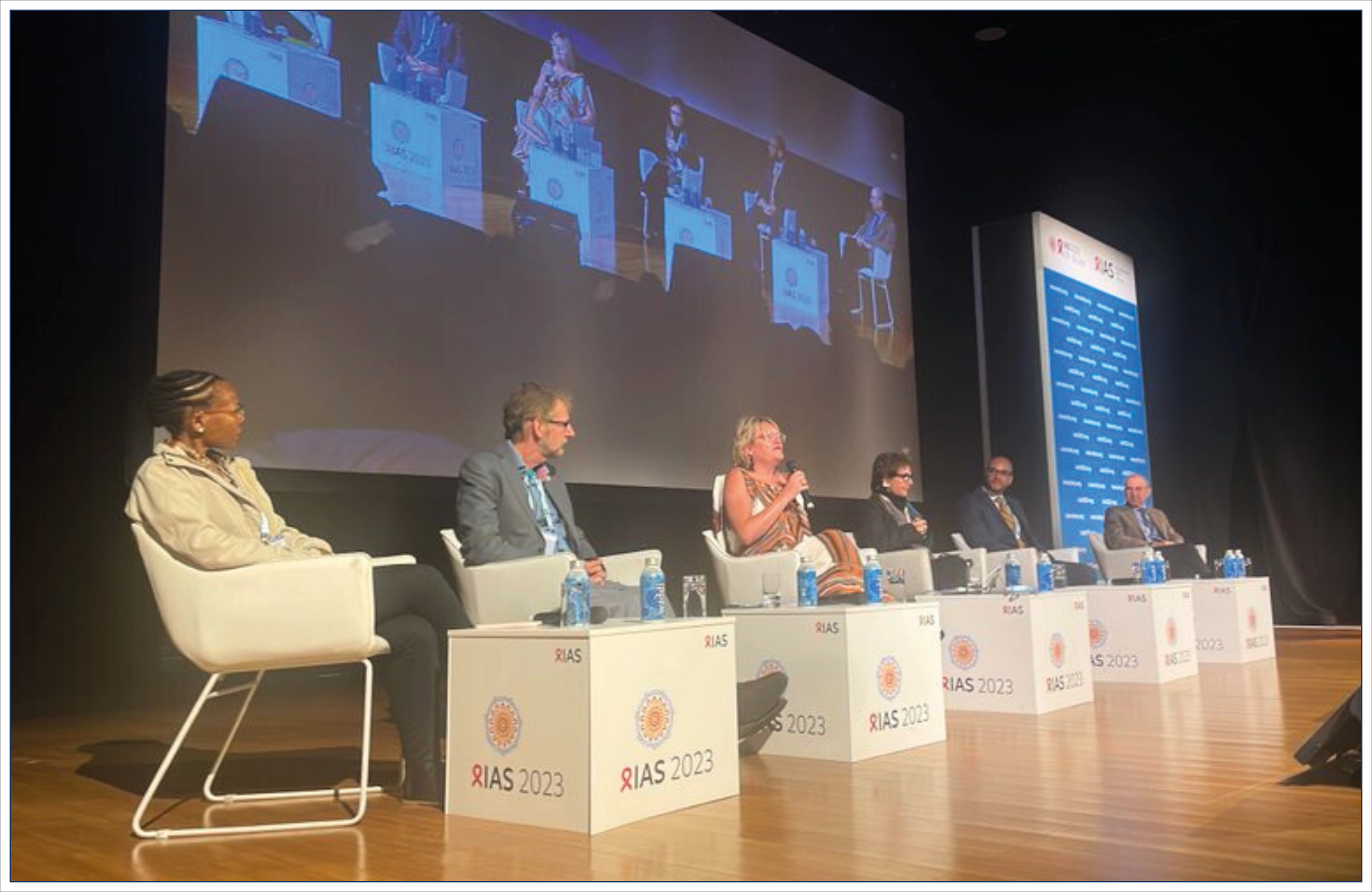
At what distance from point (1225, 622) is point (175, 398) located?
17.1 feet

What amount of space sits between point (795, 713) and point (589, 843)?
1.21m

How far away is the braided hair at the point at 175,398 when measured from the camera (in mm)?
2502

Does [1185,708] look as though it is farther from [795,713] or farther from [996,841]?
[996,841]

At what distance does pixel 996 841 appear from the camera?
6.59 feet

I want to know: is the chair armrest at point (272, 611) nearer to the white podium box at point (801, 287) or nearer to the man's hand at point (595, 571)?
the man's hand at point (595, 571)

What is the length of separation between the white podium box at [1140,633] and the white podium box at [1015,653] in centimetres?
63

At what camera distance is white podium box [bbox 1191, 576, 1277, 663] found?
5.75 m

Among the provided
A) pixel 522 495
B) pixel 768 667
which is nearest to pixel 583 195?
pixel 522 495

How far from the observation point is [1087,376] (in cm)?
895

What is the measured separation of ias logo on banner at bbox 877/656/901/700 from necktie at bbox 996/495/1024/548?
307 centimetres

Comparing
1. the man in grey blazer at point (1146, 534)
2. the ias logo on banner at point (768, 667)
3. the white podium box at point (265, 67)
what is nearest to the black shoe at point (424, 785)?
the ias logo on banner at point (768, 667)

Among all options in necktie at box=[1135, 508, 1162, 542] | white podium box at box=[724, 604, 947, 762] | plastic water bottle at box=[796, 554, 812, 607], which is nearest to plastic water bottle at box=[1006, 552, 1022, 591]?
white podium box at box=[724, 604, 947, 762]

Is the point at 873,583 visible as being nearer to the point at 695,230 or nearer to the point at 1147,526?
the point at 695,230

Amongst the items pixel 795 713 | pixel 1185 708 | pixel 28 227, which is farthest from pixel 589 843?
pixel 28 227
